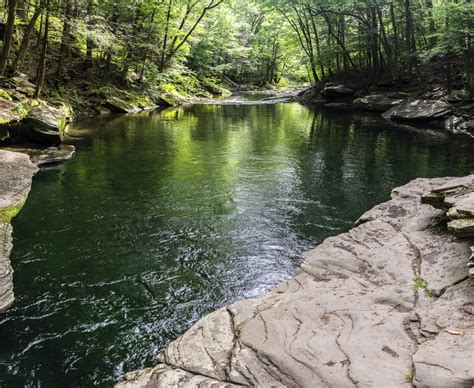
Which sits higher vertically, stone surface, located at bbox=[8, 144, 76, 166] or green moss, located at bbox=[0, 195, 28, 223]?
stone surface, located at bbox=[8, 144, 76, 166]

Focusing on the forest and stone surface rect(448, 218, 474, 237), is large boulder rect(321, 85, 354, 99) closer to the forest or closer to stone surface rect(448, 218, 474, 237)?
the forest

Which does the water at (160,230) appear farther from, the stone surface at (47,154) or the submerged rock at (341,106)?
the submerged rock at (341,106)

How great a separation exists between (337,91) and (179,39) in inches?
579

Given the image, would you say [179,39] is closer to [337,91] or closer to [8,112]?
[337,91]

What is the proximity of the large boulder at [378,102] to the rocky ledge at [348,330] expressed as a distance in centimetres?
2553

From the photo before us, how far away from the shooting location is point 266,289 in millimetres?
6656

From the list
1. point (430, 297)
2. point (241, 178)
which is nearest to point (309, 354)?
point (430, 297)

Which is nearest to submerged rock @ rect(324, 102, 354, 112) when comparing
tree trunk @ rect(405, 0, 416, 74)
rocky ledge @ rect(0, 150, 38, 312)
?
tree trunk @ rect(405, 0, 416, 74)

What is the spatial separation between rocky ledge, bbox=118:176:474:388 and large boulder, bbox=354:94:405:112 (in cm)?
2553

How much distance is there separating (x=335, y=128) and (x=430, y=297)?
19.6 meters

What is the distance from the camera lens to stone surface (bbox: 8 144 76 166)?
13434 millimetres

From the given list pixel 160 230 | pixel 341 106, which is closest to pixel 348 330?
pixel 160 230

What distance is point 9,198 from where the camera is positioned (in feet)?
29.6

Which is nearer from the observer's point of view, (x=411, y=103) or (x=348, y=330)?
(x=348, y=330)
